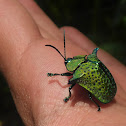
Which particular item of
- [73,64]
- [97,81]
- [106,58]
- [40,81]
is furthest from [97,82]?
[106,58]

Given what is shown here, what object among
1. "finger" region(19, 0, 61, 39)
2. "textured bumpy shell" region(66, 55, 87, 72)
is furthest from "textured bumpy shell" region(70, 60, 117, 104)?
"finger" region(19, 0, 61, 39)

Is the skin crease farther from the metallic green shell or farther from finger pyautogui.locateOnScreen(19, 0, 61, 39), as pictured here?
finger pyautogui.locateOnScreen(19, 0, 61, 39)

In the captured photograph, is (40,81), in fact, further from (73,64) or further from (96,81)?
(96,81)

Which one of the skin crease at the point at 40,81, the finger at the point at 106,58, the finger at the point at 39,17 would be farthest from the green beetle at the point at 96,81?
the finger at the point at 39,17

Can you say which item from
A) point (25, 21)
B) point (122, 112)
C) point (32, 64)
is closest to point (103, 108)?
point (122, 112)

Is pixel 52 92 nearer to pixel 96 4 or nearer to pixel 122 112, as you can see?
pixel 122 112

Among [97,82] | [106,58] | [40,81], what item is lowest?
[106,58]

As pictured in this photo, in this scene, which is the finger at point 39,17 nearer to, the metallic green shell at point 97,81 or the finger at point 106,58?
the finger at point 106,58
